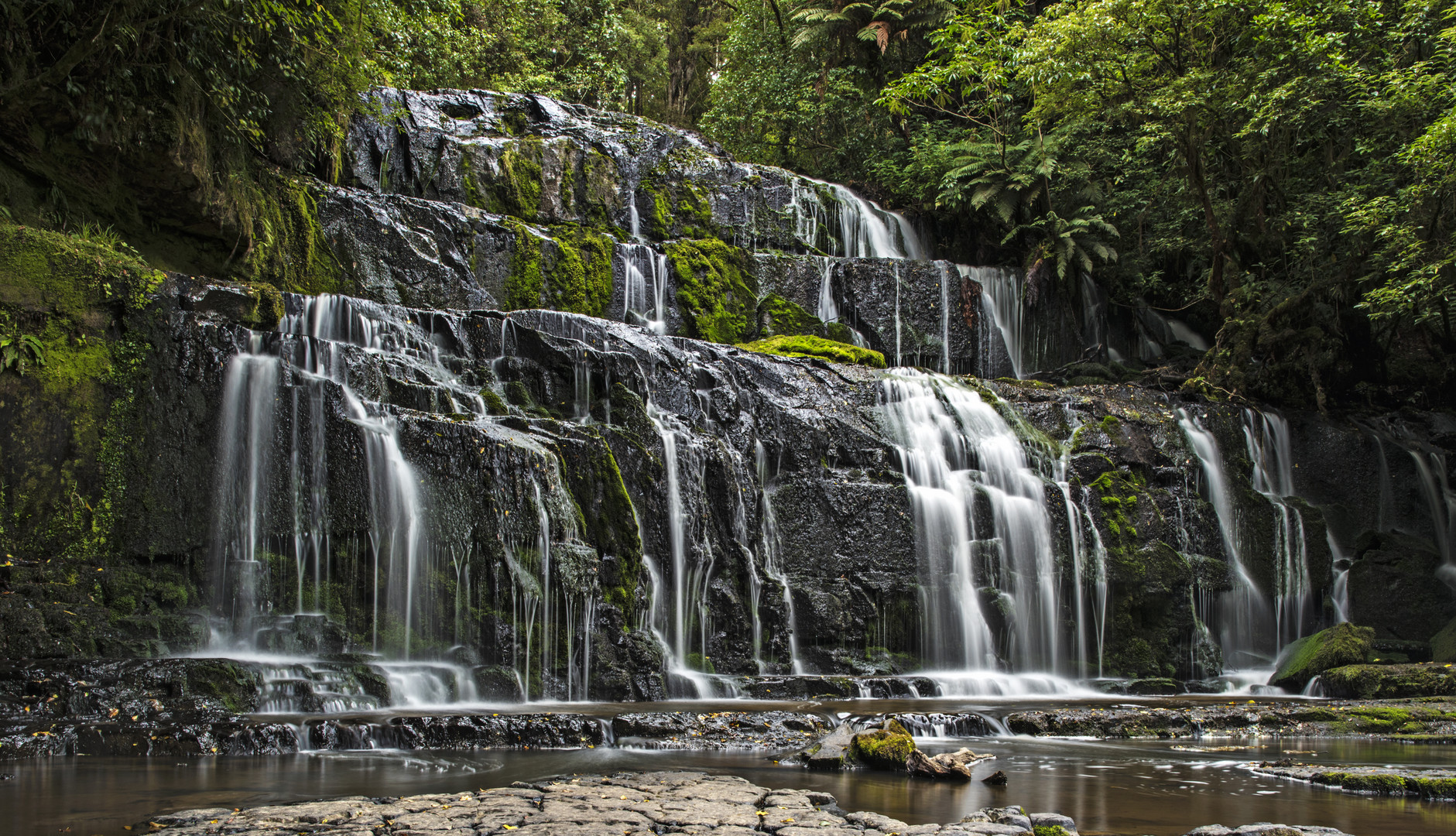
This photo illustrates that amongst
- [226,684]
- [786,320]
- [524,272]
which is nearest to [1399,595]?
[786,320]

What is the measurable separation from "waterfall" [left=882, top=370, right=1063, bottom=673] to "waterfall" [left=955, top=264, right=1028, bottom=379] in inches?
225

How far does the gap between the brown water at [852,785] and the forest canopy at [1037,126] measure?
764 centimetres

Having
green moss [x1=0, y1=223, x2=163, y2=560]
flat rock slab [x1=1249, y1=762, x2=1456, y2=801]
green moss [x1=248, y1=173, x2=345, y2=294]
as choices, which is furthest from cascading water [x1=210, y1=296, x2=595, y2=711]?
flat rock slab [x1=1249, y1=762, x2=1456, y2=801]

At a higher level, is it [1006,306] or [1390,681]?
[1006,306]

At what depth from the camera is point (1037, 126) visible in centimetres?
1864

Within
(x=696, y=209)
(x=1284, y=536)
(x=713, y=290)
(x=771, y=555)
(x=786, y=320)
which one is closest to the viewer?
(x=771, y=555)

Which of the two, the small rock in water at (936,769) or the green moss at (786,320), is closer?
the small rock in water at (936,769)

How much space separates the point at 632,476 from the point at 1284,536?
969cm

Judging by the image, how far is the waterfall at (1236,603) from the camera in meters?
12.5

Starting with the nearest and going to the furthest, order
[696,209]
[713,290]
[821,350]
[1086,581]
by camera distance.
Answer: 1. [1086,581]
2. [821,350]
3. [713,290]
4. [696,209]

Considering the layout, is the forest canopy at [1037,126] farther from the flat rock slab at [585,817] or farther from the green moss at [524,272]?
the flat rock slab at [585,817]

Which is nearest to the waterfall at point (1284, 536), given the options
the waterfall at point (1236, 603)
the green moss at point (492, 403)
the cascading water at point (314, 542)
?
the waterfall at point (1236, 603)

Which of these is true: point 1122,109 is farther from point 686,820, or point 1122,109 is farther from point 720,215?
point 686,820

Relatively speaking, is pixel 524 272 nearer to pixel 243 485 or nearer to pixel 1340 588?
pixel 243 485
